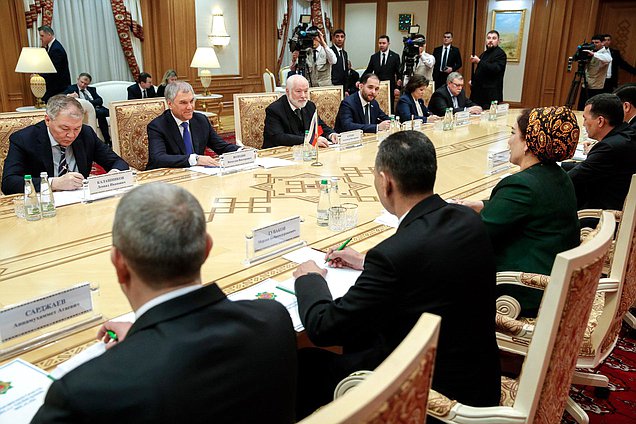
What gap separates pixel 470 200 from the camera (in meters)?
2.57

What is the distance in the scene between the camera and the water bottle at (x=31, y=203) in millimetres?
2148

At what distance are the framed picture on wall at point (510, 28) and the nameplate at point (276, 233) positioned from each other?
9.01m

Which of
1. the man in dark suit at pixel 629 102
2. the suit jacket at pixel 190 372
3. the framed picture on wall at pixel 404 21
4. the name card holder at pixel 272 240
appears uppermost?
the framed picture on wall at pixel 404 21

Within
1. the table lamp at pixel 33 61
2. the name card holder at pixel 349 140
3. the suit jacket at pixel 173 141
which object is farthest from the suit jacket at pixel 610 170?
the table lamp at pixel 33 61

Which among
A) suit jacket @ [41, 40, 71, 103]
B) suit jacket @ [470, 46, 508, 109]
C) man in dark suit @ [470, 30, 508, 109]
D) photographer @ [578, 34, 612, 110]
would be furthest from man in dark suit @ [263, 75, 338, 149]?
photographer @ [578, 34, 612, 110]

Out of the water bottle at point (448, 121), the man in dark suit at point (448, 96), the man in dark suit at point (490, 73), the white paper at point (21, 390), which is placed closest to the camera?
the white paper at point (21, 390)

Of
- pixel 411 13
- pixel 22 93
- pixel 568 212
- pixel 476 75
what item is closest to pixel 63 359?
pixel 568 212

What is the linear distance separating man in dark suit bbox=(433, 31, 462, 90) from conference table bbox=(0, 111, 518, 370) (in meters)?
5.67

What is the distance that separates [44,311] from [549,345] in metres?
1.23

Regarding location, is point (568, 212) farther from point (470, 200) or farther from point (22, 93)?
point (22, 93)

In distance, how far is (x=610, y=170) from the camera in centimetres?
293

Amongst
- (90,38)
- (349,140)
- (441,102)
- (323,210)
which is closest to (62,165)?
(323,210)

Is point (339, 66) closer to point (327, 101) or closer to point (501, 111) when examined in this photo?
point (501, 111)

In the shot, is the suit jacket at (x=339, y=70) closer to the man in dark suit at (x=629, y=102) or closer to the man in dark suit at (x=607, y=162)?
the man in dark suit at (x=629, y=102)
